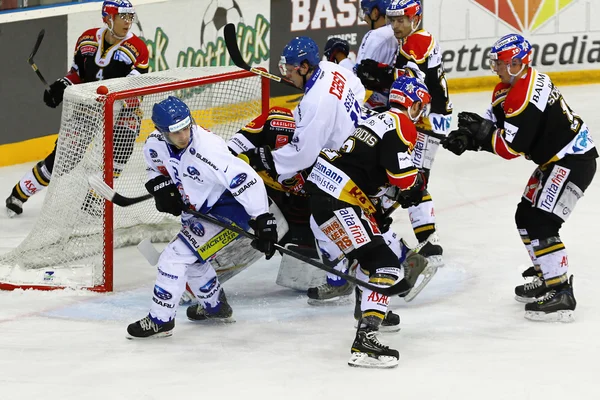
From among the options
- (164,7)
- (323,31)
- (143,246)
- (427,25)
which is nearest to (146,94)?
(143,246)

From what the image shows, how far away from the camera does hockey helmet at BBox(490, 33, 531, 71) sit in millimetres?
5129

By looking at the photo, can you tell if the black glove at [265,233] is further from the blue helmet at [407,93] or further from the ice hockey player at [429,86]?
the ice hockey player at [429,86]

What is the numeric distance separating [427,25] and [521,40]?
4.93 metres

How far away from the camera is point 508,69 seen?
5176 mm

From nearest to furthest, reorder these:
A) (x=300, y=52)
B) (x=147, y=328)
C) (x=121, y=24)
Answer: (x=147, y=328) → (x=300, y=52) → (x=121, y=24)

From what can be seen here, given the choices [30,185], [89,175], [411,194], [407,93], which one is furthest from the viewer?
[30,185]

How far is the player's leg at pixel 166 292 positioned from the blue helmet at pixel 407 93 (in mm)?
1093

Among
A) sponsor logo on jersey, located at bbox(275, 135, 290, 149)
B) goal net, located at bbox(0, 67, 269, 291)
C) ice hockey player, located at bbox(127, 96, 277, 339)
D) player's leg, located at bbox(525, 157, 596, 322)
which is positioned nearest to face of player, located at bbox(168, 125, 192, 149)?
ice hockey player, located at bbox(127, 96, 277, 339)

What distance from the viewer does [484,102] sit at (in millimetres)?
9922

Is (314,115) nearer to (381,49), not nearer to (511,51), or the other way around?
(511,51)

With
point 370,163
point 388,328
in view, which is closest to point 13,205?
point 388,328

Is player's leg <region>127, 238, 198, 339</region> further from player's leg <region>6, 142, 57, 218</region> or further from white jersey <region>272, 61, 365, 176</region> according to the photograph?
player's leg <region>6, 142, 57, 218</region>

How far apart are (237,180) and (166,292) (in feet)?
1.84

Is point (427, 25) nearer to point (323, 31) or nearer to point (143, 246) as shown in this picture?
point (323, 31)
